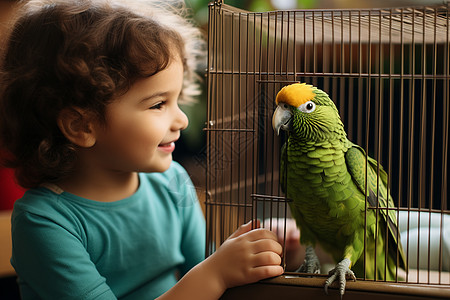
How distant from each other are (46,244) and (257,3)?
132cm

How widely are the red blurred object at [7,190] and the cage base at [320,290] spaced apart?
1146 millimetres

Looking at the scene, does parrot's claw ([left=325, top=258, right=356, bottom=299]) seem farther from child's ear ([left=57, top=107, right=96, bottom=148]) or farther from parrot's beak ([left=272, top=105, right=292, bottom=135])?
child's ear ([left=57, top=107, right=96, bottom=148])

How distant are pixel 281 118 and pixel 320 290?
0.29 m

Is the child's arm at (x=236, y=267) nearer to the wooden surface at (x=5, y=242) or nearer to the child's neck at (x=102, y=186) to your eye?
the child's neck at (x=102, y=186)

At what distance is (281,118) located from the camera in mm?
724

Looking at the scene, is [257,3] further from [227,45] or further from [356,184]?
[356,184]

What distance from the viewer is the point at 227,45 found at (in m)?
0.97

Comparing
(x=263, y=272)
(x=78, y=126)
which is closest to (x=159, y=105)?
(x=78, y=126)

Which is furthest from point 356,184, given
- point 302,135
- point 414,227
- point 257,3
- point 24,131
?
point 257,3

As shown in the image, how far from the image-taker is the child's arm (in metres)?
0.72

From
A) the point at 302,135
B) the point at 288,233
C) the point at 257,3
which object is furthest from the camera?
the point at 257,3

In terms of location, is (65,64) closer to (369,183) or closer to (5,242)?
(369,183)

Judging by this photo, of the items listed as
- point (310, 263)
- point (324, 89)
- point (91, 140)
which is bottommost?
point (310, 263)

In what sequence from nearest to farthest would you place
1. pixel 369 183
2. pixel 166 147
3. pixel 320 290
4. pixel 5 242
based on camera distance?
pixel 320 290, pixel 369 183, pixel 166 147, pixel 5 242
